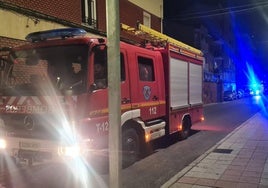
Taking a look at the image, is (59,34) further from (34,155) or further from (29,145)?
(34,155)

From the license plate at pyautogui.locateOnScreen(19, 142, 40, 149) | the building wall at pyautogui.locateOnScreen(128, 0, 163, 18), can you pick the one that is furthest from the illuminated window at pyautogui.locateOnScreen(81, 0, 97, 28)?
the license plate at pyautogui.locateOnScreen(19, 142, 40, 149)

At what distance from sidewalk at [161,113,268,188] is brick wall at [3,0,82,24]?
26.0 feet

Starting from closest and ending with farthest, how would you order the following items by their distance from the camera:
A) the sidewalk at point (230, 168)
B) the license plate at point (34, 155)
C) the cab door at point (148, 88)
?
the license plate at point (34, 155) → the sidewalk at point (230, 168) → the cab door at point (148, 88)

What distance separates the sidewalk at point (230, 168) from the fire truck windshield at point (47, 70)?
8.36ft

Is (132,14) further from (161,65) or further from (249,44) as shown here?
(249,44)

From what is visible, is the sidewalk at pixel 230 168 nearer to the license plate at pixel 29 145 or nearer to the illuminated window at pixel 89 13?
the license plate at pixel 29 145

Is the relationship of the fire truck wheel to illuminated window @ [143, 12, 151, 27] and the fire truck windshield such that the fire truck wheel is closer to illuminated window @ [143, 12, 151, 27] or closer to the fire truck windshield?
the fire truck windshield

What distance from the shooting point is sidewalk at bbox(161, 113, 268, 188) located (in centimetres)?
677

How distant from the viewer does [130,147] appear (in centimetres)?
862

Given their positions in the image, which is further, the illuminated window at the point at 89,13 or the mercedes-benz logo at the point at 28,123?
the illuminated window at the point at 89,13

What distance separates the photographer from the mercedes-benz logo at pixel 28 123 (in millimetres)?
6841

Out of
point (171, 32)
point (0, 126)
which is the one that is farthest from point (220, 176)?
point (171, 32)

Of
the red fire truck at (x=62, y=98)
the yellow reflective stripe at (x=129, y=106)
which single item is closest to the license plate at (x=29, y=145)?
the red fire truck at (x=62, y=98)

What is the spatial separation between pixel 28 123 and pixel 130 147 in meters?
2.62
